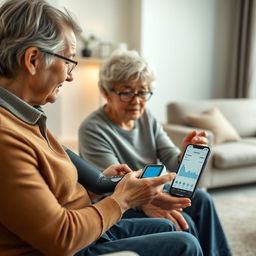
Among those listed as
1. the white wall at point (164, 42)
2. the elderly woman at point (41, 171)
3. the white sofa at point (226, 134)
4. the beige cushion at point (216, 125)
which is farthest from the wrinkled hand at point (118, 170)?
the white wall at point (164, 42)

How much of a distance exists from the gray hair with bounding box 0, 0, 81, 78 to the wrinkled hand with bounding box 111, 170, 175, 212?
14.2 inches

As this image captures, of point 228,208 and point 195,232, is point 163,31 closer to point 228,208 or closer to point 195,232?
point 228,208

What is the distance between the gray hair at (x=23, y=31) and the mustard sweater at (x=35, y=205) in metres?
0.12

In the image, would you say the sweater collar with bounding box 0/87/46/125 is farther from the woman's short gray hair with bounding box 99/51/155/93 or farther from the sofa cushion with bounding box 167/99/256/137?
the sofa cushion with bounding box 167/99/256/137

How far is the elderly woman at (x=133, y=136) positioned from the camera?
1509 mm

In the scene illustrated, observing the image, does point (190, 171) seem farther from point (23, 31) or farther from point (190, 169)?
point (23, 31)

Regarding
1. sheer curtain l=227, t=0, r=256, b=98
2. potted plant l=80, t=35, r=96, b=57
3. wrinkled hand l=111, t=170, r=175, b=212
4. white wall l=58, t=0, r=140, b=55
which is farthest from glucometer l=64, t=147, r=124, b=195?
sheer curtain l=227, t=0, r=256, b=98

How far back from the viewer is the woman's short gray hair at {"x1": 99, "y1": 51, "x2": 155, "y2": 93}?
1.65 m

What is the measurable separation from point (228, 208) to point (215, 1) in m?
3.13

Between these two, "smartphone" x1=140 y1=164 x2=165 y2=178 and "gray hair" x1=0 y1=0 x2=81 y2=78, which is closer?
"gray hair" x1=0 y1=0 x2=81 y2=78

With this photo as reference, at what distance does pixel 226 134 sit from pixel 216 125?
0.13 metres

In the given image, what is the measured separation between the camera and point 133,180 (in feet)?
3.15

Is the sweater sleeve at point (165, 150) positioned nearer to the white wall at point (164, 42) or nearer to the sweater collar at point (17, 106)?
the sweater collar at point (17, 106)

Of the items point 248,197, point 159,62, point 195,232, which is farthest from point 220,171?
point 159,62
